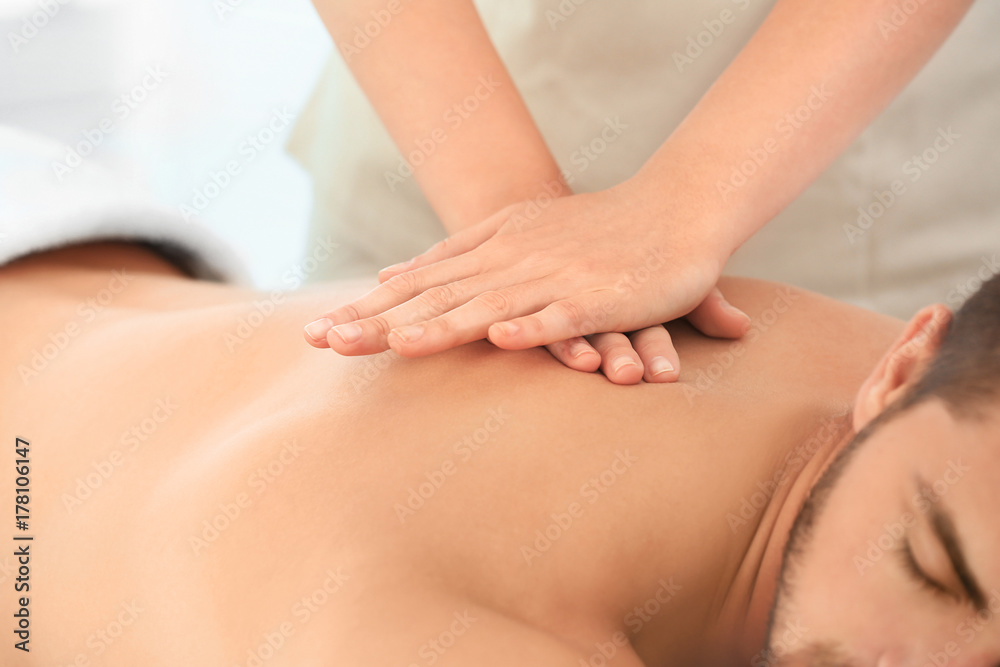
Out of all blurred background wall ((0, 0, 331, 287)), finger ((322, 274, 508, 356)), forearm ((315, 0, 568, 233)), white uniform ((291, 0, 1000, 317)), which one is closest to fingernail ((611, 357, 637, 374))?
finger ((322, 274, 508, 356))

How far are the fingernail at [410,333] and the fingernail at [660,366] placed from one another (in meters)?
0.23

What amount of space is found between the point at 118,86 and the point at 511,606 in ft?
3.86

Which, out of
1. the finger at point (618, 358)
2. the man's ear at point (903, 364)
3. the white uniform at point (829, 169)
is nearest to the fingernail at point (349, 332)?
the finger at point (618, 358)

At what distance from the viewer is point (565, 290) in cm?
89

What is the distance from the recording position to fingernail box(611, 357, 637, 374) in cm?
83

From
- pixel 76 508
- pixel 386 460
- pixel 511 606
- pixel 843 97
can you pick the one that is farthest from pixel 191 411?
pixel 843 97

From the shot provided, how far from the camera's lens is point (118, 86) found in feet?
4.77

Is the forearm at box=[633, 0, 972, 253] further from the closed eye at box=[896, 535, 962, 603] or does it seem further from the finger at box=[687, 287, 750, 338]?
the closed eye at box=[896, 535, 962, 603]

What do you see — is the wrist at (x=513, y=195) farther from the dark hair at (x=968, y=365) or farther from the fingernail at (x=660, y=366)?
the dark hair at (x=968, y=365)

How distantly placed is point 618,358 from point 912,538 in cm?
29

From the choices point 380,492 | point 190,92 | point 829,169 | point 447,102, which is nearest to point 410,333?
point 380,492

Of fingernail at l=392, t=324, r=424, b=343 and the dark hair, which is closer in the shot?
the dark hair

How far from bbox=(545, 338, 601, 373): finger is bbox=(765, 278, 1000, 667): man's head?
0.23 meters

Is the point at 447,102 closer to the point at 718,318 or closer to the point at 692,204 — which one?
the point at 692,204
